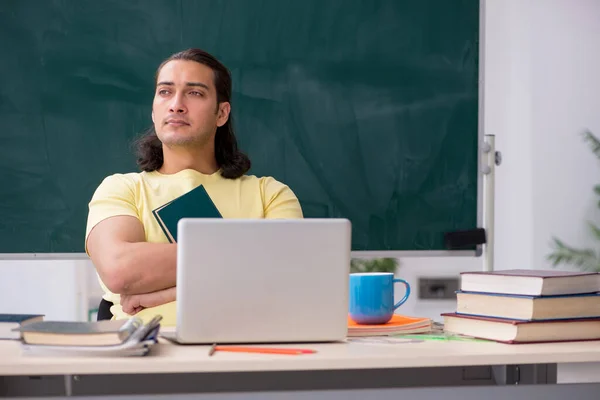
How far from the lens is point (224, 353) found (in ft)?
4.31

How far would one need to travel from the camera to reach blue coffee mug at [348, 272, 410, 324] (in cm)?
163

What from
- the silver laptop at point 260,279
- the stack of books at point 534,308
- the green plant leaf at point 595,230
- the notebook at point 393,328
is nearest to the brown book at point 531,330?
the stack of books at point 534,308

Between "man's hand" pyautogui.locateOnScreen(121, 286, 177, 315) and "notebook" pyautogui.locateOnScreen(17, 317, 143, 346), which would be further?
"man's hand" pyautogui.locateOnScreen(121, 286, 177, 315)

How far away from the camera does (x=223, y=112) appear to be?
2.75 metres

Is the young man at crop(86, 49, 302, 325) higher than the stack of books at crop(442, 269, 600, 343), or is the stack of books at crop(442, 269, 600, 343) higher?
the young man at crop(86, 49, 302, 325)

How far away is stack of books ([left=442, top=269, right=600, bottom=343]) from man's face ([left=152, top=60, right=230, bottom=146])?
125 centimetres

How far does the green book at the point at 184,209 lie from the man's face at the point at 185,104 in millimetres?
508

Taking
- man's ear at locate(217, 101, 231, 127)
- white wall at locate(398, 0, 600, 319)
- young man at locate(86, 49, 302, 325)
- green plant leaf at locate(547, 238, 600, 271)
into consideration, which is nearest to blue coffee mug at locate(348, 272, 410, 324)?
young man at locate(86, 49, 302, 325)

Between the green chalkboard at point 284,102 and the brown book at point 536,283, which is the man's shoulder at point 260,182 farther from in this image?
the brown book at point 536,283

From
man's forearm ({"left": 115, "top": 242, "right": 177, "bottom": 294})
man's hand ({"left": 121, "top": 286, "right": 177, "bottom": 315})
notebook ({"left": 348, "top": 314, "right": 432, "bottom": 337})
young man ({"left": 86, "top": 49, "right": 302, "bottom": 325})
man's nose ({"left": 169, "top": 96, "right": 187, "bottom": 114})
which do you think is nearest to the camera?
notebook ({"left": 348, "top": 314, "right": 432, "bottom": 337})

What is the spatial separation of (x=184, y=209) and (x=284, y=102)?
3.33 ft

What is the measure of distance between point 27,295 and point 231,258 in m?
4.87

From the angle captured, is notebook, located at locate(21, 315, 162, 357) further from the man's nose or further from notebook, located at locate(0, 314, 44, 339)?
the man's nose

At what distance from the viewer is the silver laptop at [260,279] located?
1353mm
